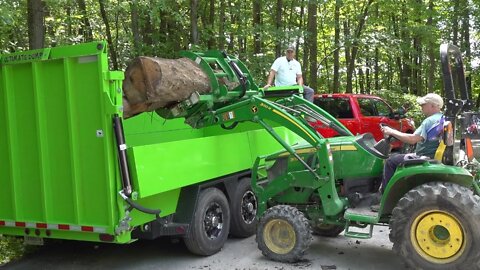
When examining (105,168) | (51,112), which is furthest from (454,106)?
(51,112)

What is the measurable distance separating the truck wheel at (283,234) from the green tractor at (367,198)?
11 millimetres

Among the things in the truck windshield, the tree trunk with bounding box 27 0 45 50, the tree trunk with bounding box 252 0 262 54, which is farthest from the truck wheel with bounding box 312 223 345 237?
the tree trunk with bounding box 252 0 262 54

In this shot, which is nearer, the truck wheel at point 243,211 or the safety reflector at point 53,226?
the safety reflector at point 53,226

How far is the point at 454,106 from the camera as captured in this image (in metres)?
4.81

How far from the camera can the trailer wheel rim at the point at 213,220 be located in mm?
5930

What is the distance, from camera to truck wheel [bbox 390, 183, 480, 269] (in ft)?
14.9

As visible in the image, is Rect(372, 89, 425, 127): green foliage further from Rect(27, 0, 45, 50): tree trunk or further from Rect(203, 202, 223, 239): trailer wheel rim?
Rect(203, 202, 223, 239): trailer wheel rim

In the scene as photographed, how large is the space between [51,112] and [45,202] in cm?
92

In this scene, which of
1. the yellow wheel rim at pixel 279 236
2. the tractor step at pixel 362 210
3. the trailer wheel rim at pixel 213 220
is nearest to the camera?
the tractor step at pixel 362 210

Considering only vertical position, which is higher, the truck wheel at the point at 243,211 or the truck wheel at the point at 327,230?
the truck wheel at the point at 243,211

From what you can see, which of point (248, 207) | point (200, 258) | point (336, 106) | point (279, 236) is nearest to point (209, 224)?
point (200, 258)

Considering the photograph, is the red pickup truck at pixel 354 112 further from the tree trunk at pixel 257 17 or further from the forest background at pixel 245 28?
the tree trunk at pixel 257 17

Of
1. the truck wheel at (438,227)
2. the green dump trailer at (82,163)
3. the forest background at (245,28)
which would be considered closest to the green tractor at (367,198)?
the truck wheel at (438,227)

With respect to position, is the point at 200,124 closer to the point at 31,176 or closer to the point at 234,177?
the point at 234,177
